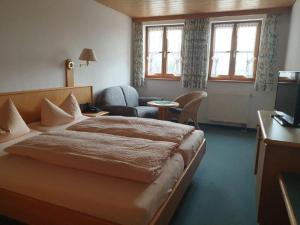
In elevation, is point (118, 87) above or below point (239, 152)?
above

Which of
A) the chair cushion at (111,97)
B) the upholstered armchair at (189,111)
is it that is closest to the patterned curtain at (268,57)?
the upholstered armchair at (189,111)

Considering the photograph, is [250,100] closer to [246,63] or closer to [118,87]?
[246,63]

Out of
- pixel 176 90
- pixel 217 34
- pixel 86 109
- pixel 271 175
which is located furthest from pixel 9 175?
pixel 217 34

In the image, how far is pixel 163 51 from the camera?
5582mm

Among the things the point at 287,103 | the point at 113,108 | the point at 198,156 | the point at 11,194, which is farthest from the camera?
the point at 113,108

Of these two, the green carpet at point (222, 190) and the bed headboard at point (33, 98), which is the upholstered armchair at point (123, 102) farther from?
the green carpet at point (222, 190)

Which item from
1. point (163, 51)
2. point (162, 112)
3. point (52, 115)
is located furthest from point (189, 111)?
point (52, 115)

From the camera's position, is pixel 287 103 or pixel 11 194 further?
pixel 287 103

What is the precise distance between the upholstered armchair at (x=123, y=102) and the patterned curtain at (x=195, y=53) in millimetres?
1096

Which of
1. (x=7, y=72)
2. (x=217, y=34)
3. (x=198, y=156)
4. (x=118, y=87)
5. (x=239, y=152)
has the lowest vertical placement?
(x=239, y=152)

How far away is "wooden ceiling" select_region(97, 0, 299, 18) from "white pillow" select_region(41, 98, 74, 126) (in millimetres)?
2297

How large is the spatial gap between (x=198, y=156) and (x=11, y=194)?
1777mm

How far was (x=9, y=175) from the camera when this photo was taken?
1662 millimetres

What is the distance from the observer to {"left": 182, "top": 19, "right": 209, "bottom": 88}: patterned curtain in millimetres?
4988
